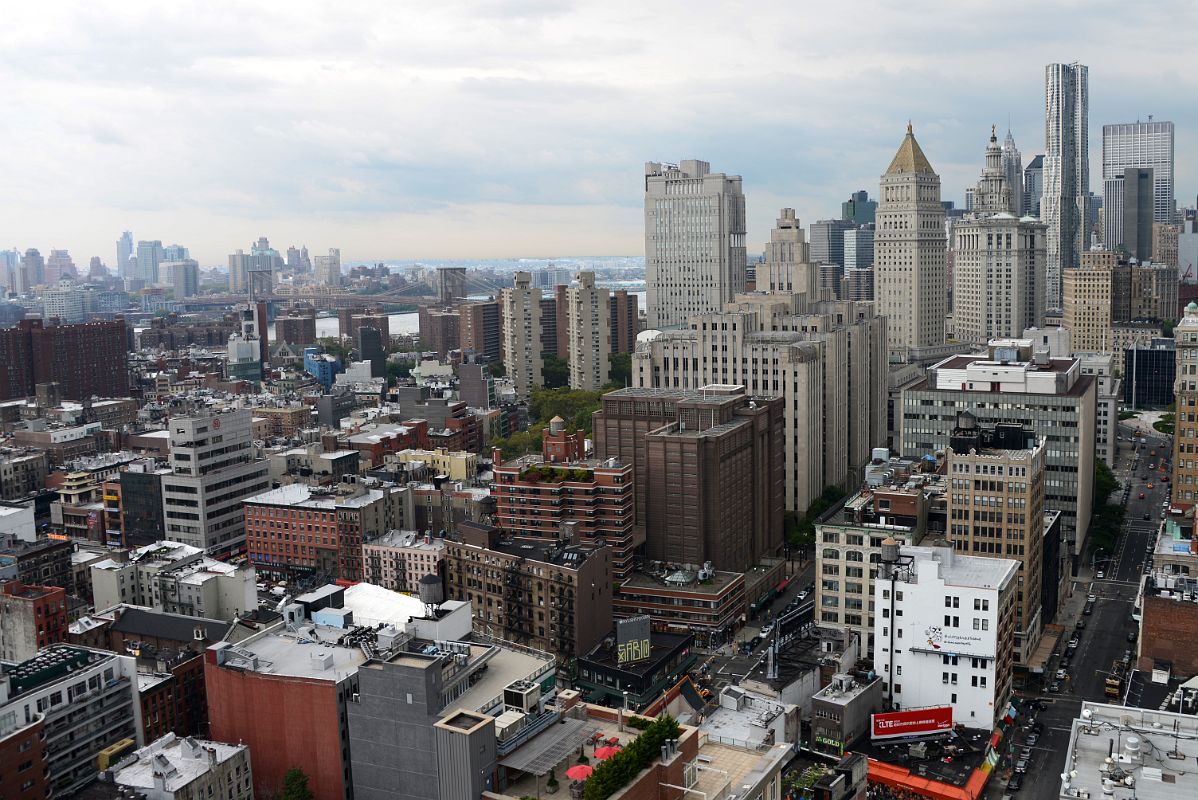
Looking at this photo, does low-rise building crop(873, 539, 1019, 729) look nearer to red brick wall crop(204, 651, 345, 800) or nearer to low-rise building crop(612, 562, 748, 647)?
low-rise building crop(612, 562, 748, 647)

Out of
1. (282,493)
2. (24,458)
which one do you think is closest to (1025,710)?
(282,493)

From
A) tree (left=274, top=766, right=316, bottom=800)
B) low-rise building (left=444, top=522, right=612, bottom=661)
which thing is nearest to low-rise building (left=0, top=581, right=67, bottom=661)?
low-rise building (left=444, top=522, right=612, bottom=661)

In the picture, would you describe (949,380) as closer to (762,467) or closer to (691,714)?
(762,467)

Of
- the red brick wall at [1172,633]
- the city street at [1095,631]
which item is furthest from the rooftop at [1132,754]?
the red brick wall at [1172,633]

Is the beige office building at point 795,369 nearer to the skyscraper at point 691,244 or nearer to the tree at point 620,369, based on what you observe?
the skyscraper at point 691,244

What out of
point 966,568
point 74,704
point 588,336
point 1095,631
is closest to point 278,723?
point 74,704
